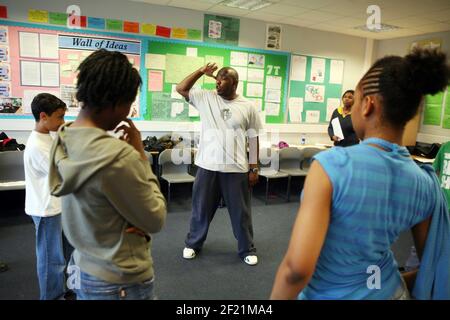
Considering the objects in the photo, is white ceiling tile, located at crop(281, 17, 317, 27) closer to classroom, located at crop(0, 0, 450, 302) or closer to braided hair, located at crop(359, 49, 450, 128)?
classroom, located at crop(0, 0, 450, 302)

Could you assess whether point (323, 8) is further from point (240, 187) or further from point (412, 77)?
point (412, 77)

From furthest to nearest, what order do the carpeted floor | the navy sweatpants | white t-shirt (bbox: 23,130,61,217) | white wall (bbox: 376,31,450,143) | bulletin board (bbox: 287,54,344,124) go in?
1. bulletin board (bbox: 287,54,344,124)
2. white wall (bbox: 376,31,450,143)
3. the navy sweatpants
4. the carpeted floor
5. white t-shirt (bbox: 23,130,61,217)

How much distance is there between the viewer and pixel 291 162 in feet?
17.3

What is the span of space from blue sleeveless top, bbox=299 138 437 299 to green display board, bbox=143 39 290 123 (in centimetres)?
410

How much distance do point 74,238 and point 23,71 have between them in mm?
3835

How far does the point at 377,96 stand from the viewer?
88 cm

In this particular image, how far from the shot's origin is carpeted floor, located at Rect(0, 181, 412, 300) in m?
2.43

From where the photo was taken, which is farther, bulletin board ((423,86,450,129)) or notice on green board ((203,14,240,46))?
bulletin board ((423,86,450,129))

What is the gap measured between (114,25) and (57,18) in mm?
655

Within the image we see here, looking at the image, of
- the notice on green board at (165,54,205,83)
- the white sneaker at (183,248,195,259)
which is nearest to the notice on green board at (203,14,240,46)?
the notice on green board at (165,54,205,83)

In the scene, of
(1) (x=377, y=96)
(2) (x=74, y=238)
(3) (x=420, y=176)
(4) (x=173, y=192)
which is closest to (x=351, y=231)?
(3) (x=420, y=176)

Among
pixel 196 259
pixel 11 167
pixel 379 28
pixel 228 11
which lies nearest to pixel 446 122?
pixel 379 28

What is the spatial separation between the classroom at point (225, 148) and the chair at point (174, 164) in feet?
0.08

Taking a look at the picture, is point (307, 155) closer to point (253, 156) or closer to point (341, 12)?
point (341, 12)
